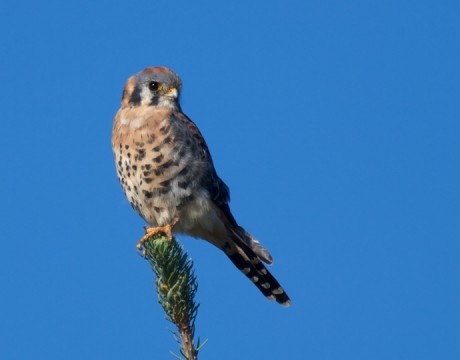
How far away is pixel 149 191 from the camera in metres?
4.55

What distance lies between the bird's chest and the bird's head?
0.30 meters

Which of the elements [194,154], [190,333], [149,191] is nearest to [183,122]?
[194,154]

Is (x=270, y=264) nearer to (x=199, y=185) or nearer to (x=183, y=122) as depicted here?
(x=199, y=185)

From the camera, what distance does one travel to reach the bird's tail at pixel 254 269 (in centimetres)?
479

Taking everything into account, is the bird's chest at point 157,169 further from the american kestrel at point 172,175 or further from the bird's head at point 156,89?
the bird's head at point 156,89

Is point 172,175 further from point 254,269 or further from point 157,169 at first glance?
point 254,269

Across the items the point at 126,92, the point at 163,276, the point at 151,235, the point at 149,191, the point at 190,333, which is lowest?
the point at 190,333

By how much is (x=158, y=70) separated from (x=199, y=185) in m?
0.91

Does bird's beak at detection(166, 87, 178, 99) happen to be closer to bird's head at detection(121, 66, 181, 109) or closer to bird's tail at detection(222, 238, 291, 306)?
bird's head at detection(121, 66, 181, 109)

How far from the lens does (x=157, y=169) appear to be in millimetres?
4527

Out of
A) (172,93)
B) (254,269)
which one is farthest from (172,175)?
(254,269)

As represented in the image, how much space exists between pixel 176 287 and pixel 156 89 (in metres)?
2.25

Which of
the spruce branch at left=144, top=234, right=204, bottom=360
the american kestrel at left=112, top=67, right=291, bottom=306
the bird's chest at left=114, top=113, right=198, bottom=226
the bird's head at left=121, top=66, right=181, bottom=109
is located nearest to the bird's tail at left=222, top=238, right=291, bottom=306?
the american kestrel at left=112, top=67, right=291, bottom=306

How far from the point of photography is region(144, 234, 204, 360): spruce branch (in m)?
2.80
